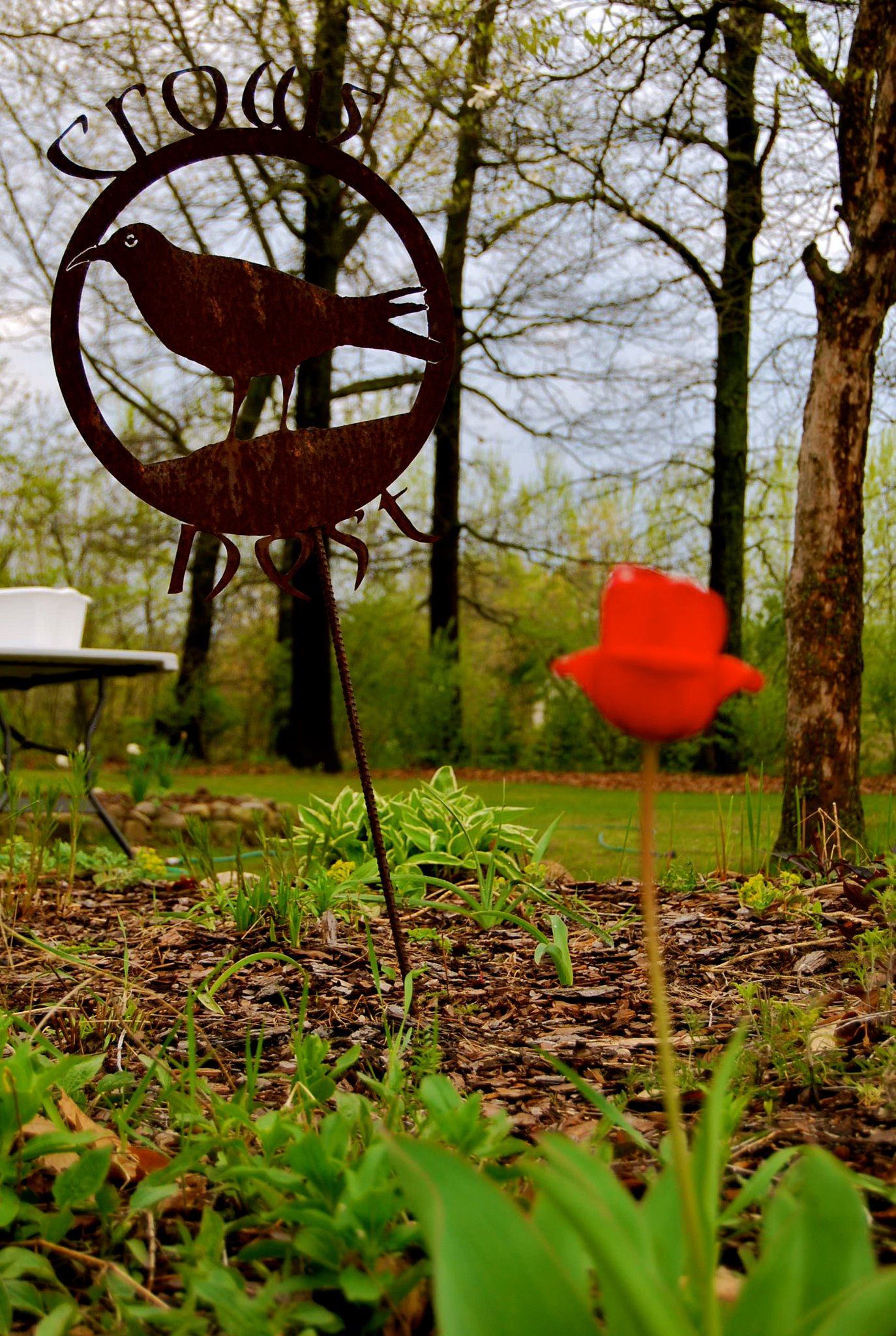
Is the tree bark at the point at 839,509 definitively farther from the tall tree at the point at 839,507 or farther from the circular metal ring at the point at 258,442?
the circular metal ring at the point at 258,442

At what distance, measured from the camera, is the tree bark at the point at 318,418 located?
9391mm

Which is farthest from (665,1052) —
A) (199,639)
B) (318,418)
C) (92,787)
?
(199,639)

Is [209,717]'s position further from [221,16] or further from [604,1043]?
[604,1043]

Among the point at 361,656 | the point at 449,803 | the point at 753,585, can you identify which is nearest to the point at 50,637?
the point at 449,803

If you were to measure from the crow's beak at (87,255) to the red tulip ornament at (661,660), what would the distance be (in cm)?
190

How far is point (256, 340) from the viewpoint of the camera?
2316mm

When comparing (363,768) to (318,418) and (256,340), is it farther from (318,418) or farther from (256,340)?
(318,418)

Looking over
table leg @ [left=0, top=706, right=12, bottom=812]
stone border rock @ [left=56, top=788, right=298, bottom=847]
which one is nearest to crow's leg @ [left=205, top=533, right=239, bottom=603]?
table leg @ [left=0, top=706, right=12, bottom=812]

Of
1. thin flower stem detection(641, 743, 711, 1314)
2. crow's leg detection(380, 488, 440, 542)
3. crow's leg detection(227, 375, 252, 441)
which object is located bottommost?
thin flower stem detection(641, 743, 711, 1314)

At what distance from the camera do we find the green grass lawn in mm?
3766

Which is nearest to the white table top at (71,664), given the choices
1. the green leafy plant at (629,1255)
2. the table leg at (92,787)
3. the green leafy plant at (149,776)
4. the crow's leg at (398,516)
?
the table leg at (92,787)

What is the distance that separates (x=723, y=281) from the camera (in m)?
9.84

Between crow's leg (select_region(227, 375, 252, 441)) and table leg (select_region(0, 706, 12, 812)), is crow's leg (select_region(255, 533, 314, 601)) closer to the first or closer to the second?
crow's leg (select_region(227, 375, 252, 441))

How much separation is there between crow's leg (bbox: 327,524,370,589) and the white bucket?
3.18m
